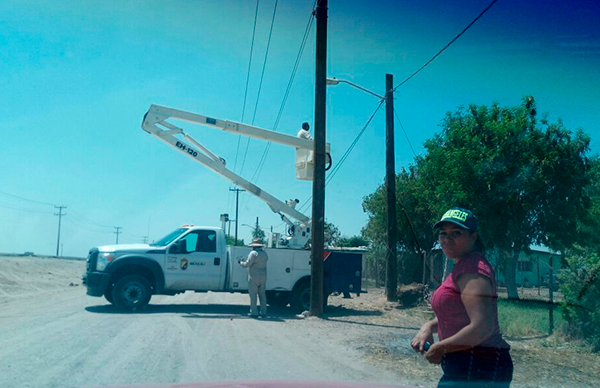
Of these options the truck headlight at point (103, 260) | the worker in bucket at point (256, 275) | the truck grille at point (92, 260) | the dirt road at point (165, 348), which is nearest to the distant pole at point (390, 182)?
the dirt road at point (165, 348)

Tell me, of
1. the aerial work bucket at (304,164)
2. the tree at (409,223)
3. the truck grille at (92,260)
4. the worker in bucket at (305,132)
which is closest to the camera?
the truck grille at (92,260)

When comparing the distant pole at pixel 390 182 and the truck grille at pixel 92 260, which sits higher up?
the distant pole at pixel 390 182

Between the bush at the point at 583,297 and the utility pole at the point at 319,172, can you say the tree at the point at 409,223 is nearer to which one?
the utility pole at the point at 319,172

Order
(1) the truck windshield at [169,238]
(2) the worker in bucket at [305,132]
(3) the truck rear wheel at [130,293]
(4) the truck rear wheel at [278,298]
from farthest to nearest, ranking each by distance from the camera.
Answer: (2) the worker in bucket at [305,132], (4) the truck rear wheel at [278,298], (1) the truck windshield at [169,238], (3) the truck rear wheel at [130,293]

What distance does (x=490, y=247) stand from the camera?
A: 15.8 m

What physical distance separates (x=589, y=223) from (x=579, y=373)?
24.6 feet

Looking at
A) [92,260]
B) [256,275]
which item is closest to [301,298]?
[256,275]

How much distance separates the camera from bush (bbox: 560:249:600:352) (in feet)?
33.0

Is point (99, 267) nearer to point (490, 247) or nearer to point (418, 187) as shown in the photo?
point (490, 247)

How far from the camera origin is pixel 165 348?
8.94 m

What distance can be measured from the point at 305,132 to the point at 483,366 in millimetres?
13772

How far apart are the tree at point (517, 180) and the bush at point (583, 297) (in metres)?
4.19

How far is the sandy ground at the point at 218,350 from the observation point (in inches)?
286

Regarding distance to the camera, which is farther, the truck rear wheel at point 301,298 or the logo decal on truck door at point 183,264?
the truck rear wheel at point 301,298
